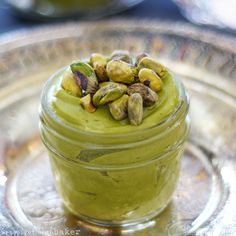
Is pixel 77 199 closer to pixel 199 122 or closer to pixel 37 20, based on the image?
pixel 199 122

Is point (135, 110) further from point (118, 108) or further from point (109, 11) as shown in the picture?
point (109, 11)

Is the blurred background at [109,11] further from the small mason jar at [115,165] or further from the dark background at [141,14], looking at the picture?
the small mason jar at [115,165]

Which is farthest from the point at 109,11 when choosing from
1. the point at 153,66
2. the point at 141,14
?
the point at 153,66

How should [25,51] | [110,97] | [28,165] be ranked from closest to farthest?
1. [110,97]
2. [28,165]
3. [25,51]

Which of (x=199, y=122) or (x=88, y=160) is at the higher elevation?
(x=88, y=160)

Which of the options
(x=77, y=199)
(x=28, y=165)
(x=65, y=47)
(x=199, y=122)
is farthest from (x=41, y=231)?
(x=65, y=47)

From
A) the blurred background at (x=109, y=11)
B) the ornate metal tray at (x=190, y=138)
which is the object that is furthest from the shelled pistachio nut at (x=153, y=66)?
the blurred background at (x=109, y=11)

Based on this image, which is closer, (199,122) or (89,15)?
(199,122)

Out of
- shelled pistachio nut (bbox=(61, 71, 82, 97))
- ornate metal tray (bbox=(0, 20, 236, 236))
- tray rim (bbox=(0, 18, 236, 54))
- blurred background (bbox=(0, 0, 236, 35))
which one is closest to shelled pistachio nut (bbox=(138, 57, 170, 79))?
shelled pistachio nut (bbox=(61, 71, 82, 97))
